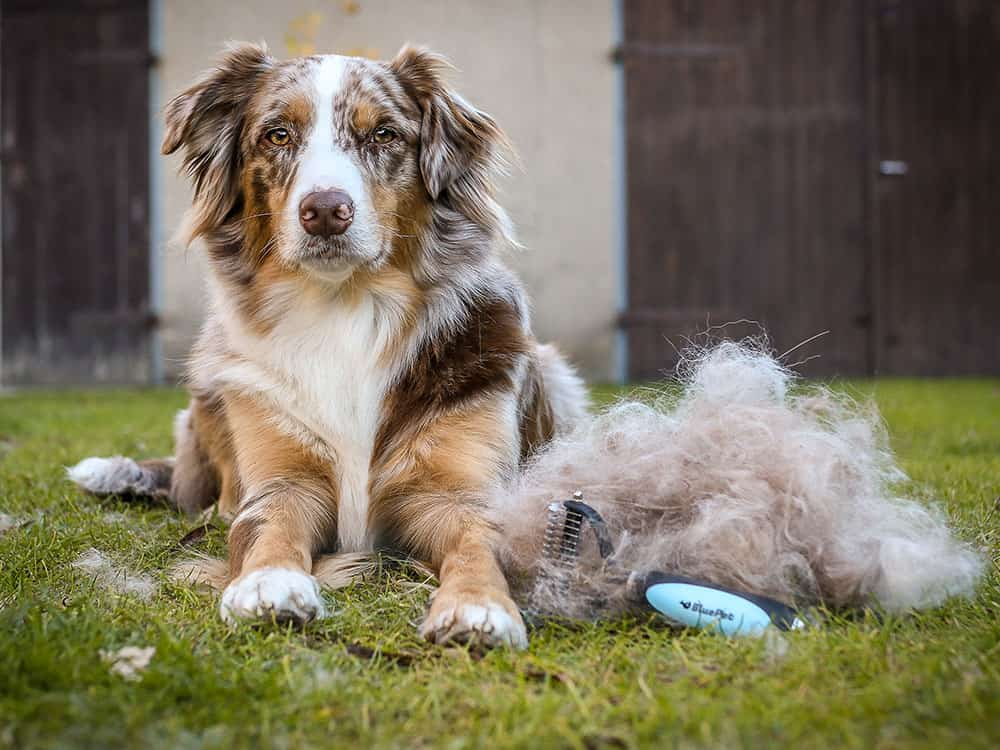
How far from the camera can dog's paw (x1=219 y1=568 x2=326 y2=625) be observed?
2141mm

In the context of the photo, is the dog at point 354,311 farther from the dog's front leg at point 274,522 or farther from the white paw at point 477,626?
the white paw at point 477,626

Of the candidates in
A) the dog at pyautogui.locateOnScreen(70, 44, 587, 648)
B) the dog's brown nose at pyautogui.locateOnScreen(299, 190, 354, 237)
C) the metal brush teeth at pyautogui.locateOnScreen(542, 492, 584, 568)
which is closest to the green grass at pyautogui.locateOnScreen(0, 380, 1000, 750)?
the metal brush teeth at pyautogui.locateOnScreen(542, 492, 584, 568)

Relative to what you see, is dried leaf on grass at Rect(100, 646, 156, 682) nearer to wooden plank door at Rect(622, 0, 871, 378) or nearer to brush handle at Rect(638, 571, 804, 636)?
brush handle at Rect(638, 571, 804, 636)

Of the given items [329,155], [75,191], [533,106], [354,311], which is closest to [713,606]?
[354,311]

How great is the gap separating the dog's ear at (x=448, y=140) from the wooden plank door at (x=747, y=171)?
22.1 feet

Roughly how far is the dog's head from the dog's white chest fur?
18 centimetres

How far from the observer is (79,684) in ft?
5.72

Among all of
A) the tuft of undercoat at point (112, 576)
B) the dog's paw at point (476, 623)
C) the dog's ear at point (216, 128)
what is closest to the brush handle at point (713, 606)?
the dog's paw at point (476, 623)

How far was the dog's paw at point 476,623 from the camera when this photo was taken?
2018 millimetres

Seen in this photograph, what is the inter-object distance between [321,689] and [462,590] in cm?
48

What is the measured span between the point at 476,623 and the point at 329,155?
1418 mm

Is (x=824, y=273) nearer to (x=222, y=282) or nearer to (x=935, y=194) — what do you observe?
(x=935, y=194)

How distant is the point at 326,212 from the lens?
2715mm

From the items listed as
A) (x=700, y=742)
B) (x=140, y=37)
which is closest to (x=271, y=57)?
(x=700, y=742)
